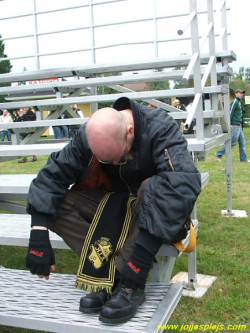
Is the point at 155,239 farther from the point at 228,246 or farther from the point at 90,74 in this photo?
the point at 90,74

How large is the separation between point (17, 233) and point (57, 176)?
60 cm

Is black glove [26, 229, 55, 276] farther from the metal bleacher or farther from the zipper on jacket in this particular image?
the zipper on jacket

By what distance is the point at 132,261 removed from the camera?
172cm

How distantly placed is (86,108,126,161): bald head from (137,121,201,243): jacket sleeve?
186mm

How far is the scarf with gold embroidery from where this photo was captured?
189cm

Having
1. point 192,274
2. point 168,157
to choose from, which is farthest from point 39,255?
point 192,274

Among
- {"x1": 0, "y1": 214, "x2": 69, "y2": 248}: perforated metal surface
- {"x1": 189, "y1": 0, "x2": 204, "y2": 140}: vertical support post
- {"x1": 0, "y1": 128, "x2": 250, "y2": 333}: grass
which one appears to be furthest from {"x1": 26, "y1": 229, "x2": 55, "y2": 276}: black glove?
{"x1": 189, "y1": 0, "x2": 204, "y2": 140}: vertical support post

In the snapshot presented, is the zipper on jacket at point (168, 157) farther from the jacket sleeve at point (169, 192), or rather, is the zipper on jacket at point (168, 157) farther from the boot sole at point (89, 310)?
the boot sole at point (89, 310)

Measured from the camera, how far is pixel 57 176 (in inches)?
79.4

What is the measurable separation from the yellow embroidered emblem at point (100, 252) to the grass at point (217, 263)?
899mm

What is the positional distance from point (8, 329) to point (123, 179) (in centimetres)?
139

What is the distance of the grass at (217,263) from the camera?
2.65 meters

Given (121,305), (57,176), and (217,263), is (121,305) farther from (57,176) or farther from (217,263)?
(217,263)

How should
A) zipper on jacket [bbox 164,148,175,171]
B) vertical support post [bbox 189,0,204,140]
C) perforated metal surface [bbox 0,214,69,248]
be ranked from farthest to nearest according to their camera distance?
vertical support post [bbox 189,0,204,140] < perforated metal surface [bbox 0,214,69,248] < zipper on jacket [bbox 164,148,175,171]
